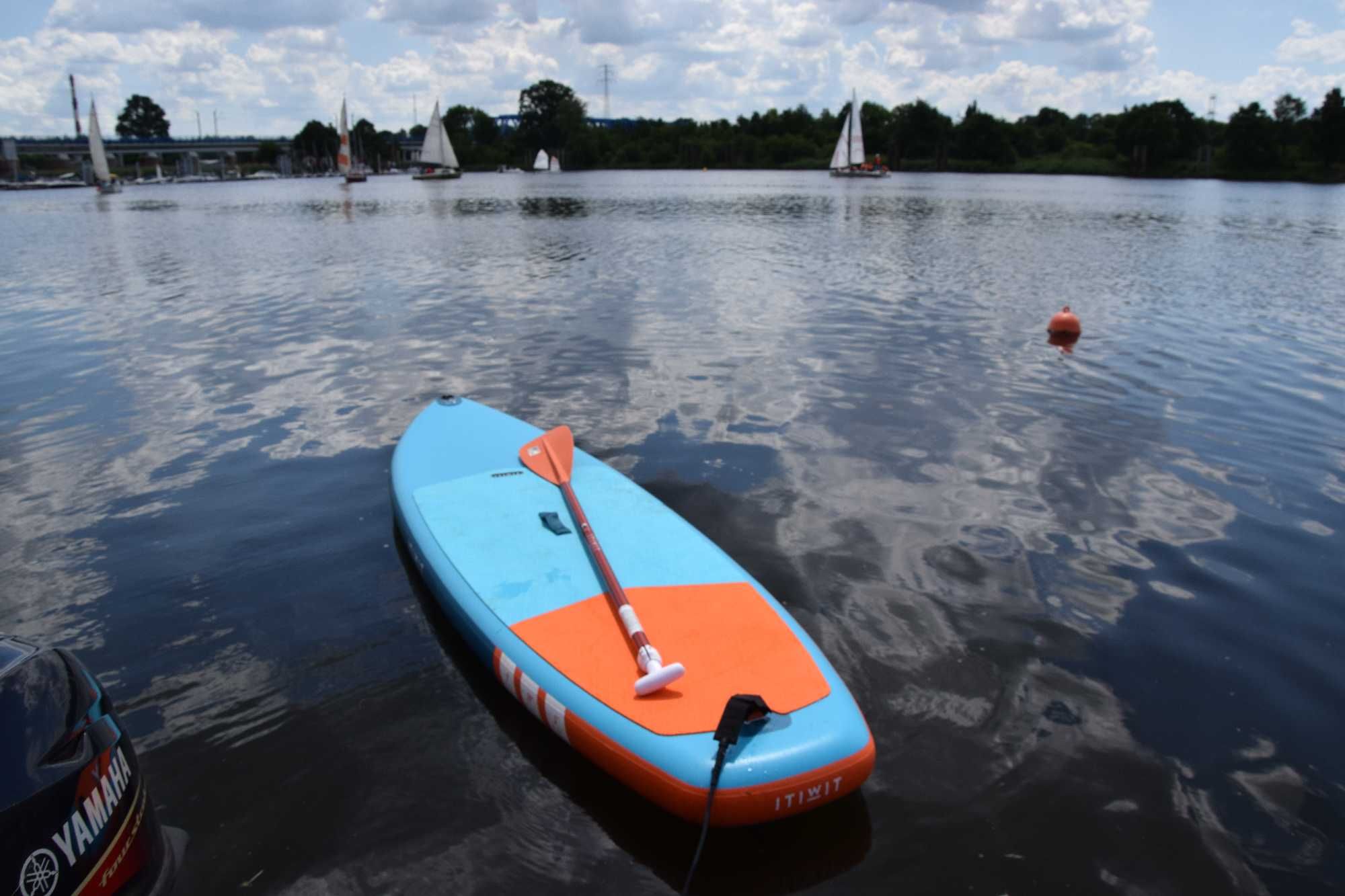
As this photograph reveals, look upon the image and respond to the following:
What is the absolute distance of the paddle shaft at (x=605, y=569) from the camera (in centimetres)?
442

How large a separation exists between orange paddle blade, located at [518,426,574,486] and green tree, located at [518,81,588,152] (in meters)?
154

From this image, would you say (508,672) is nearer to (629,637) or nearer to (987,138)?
(629,637)

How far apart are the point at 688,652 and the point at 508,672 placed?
1007 mm

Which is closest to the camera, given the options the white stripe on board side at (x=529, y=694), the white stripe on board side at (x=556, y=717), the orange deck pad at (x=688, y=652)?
the orange deck pad at (x=688, y=652)

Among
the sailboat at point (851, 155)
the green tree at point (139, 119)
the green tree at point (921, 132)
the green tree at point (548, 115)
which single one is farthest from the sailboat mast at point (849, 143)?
the green tree at point (139, 119)

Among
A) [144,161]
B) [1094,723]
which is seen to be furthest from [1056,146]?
[144,161]

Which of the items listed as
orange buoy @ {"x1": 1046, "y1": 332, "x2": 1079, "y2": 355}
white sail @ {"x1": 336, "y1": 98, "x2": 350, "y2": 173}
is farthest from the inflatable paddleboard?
white sail @ {"x1": 336, "y1": 98, "x2": 350, "y2": 173}

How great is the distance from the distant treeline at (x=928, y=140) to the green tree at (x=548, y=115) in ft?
0.79

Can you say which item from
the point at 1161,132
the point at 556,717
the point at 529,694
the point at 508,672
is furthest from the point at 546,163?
the point at 556,717

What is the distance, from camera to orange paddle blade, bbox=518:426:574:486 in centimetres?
682

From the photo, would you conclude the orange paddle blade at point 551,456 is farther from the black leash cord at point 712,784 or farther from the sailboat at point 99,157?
the sailboat at point 99,157

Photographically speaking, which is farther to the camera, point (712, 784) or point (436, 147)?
point (436, 147)

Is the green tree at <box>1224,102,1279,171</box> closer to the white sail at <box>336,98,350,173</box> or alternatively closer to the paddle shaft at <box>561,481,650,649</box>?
the white sail at <box>336,98,350,173</box>

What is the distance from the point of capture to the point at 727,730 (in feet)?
12.0
